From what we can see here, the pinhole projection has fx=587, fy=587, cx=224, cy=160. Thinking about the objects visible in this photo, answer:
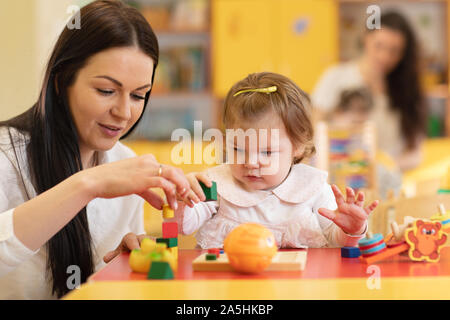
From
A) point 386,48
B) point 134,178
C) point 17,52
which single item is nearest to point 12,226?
point 134,178

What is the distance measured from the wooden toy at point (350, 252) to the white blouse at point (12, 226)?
535 millimetres

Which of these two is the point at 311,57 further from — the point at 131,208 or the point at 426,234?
the point at 426,234

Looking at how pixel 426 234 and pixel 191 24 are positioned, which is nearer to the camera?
pixel 426 234

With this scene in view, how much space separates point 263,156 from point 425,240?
0.42m

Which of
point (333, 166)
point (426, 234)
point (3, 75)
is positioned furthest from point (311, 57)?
point (426, 234)

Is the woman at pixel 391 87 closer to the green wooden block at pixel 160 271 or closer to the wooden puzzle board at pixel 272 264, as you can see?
the wooden puzzle board at pixel 272 264

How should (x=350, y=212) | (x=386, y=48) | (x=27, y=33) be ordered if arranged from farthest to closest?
(x=27, y=33)
(x=386, y=48)
(x=350, y=212)

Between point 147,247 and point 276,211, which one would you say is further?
point 276,211

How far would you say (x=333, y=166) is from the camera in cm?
350

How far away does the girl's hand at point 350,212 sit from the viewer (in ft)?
3.40

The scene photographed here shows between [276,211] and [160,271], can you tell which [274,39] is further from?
[160,271]

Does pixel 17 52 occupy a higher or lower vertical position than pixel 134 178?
higher

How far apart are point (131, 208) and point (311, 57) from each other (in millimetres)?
3469

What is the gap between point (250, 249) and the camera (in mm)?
871
